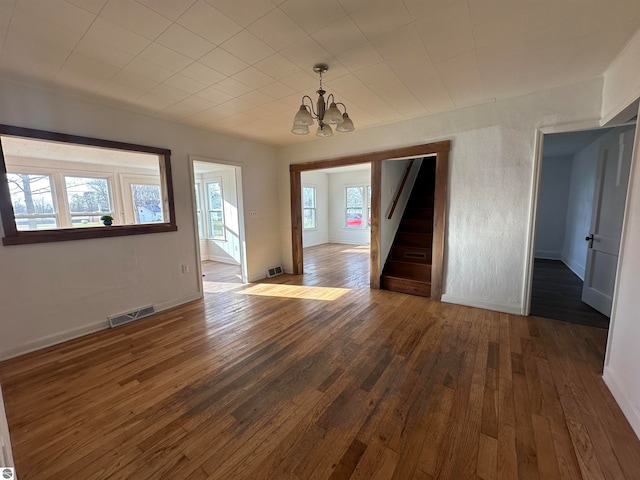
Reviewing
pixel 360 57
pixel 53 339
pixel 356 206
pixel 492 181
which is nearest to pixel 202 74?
pixel 360 57

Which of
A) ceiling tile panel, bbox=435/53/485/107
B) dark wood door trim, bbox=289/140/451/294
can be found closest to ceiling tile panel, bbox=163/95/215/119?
dark wood door trim, bbox=289/140/451/294

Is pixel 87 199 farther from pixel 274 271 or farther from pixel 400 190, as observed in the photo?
pixel 400 190

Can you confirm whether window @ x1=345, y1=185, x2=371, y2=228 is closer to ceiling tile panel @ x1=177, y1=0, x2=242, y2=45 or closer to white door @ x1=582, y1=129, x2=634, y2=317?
white door @ x1=582, y1=129, x2=634, y2=317

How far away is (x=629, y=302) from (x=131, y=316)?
15.5ft

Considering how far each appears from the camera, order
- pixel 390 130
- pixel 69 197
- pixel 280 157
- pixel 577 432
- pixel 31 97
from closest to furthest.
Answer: pixel 577 432, pixel 31 97, pixel 390 130, pixel 280 157, pixel 69 197

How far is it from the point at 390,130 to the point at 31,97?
4.02 m

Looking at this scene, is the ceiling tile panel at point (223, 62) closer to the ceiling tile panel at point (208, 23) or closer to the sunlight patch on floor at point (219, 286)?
the ceiling tile panel at point (208, 23)

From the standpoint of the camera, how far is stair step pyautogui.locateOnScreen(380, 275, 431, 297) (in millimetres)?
3900

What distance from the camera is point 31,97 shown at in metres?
2.48

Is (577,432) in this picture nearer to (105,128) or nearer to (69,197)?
(105,128)

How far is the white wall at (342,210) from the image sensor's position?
876 centimetres

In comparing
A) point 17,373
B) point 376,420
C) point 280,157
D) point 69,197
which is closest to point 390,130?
point 280,157

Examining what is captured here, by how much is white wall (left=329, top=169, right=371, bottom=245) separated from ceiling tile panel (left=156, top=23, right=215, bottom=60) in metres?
6.93

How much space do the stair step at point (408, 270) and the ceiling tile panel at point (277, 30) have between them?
11.4 ft
